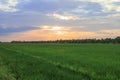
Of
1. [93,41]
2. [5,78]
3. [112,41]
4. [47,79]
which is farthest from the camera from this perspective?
[93,41]

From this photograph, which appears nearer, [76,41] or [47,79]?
[47,79]

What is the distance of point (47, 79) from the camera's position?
1451 cm

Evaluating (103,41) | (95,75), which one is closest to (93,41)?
(103,41)

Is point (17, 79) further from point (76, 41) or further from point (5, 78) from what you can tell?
point (76, 41)

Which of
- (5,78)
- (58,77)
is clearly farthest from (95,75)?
(5,78)

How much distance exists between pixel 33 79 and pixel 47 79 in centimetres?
71

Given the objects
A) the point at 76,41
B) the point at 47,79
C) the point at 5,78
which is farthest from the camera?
the point at 76,41

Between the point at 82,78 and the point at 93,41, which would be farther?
the point at 93,41

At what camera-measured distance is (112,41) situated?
124 metres

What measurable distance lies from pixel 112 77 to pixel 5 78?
17.8 ft

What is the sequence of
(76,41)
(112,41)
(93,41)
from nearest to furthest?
(112,41)
(93,41)
(76,41)

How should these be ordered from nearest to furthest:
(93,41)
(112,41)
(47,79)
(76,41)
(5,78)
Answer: (47,79), (5,78), (112,41), (93,41), (76,41)

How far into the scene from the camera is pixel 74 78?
15.1 metres

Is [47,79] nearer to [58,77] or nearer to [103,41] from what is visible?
[58,77]
